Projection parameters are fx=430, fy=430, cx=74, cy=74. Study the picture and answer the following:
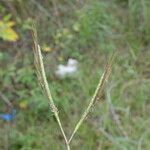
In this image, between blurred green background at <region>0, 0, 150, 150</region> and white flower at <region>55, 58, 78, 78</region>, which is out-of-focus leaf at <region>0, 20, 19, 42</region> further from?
white flower at <region>55, 58, 78, 78</region>

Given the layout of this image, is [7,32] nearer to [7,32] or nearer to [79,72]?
[7,32]

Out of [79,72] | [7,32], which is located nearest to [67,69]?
[79,72]

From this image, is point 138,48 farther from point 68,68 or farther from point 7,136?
point 7,136

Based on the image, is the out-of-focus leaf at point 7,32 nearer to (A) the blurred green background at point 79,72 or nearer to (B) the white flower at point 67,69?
(A) the blurred green background at point 79,72

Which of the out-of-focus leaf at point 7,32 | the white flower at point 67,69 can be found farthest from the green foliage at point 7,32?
the white flower at point 67,69

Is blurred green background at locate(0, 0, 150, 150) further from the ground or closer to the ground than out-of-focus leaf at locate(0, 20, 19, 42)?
closer to the ground

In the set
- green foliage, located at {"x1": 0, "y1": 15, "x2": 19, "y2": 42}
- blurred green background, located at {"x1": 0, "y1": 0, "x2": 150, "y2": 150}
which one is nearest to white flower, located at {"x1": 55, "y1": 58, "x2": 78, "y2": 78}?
blurred green background, located at {"x1": 0, "y1": 0, "x2": 150, "y2": 150}

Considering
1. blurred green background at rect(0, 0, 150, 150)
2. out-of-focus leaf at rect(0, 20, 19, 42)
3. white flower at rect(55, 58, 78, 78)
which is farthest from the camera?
out-of-focus leaf at rect(0, 20, 19, 42)
